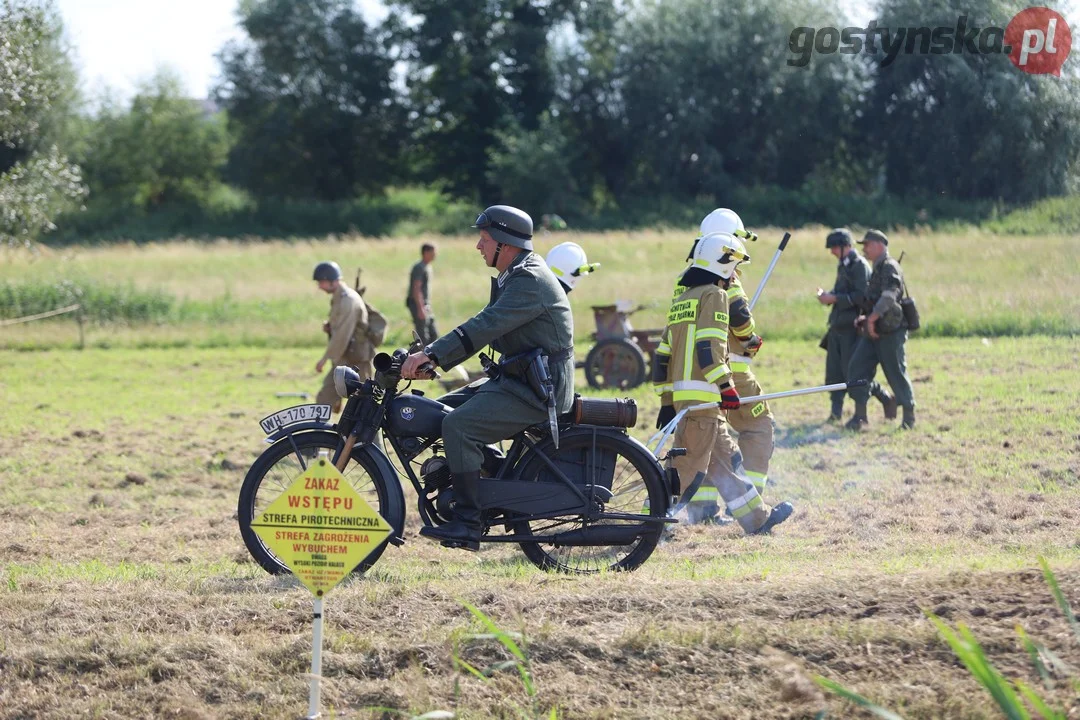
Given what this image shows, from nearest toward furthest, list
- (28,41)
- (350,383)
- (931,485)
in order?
1. (350,383)
2. (931,485)
3. (28,41)

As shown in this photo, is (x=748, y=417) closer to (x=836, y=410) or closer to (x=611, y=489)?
(x=611, y=489)

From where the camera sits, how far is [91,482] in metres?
11.3

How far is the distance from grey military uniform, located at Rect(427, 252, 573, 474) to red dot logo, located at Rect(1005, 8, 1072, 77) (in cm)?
1535

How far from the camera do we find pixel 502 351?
6969mm

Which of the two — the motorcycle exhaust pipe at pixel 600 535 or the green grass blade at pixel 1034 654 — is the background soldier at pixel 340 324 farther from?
the green grass blade at pixel 1034 654

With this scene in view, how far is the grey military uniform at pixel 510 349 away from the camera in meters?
6.72

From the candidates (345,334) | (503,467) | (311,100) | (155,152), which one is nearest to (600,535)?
(503,467)

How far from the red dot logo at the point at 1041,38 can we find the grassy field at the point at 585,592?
6.93 m

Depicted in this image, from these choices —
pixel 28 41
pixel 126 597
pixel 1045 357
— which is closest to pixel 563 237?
pixel 28 41

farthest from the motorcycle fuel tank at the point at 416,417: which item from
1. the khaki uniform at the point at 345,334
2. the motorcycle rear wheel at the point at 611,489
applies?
the khaki uniform at the point at 345,334

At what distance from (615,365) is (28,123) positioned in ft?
44.9

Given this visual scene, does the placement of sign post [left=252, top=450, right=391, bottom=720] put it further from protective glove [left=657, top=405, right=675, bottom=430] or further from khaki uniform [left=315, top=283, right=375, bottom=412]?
khaki uniform [left=315, top=283, right=375, bottom=412]

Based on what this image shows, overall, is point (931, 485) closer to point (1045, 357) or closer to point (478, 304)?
point (1045, 357)

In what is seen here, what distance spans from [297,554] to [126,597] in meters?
1.87
